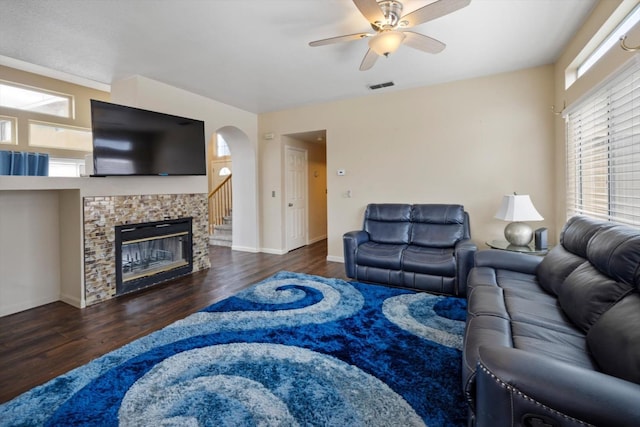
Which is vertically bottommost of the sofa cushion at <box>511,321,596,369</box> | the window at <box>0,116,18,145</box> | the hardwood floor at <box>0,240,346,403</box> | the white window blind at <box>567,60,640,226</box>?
the hardwood floor at <box>0,240,346,403</box>

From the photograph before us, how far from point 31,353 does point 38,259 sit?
1.39m

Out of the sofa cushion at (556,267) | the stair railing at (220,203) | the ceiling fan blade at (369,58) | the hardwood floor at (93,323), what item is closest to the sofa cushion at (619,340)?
the sofa cushion at (556,267)

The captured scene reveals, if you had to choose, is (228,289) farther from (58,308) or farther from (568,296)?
(568,296)

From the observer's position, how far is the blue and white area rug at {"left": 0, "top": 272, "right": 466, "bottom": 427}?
1547 millimetres

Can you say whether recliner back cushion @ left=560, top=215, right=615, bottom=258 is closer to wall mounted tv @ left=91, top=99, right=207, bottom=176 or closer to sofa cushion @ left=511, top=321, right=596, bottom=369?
sofa cushion @ left=511, top=321, right=596, bottom=369

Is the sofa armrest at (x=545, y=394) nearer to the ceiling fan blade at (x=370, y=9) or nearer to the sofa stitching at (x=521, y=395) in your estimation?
the sofa stitching at (x=521, y=395)

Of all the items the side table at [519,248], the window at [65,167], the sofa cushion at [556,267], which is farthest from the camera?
the window at [65,167]

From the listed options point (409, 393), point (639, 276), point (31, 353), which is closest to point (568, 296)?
point (639, 276)

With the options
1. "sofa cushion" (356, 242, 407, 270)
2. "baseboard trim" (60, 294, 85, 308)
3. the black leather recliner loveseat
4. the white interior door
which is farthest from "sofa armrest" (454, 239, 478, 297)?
"baseboard trim" (60, 294, 85, 308)

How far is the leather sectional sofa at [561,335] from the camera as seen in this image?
3.04ft

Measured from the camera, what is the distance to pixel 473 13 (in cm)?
249

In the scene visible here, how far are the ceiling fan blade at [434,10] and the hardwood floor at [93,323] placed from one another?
9.86 ft

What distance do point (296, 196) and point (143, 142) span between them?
10.3ft

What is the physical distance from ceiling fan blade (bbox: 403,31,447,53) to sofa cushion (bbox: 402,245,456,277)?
2102mm
